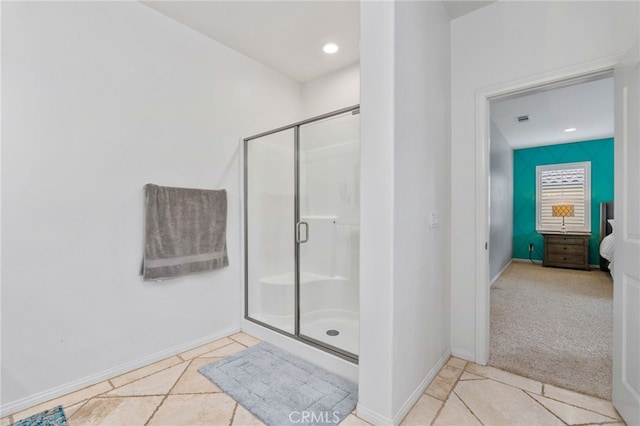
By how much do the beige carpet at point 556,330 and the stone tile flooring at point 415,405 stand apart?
0.64 ft

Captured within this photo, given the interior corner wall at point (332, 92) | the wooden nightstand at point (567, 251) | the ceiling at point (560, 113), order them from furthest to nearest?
the wooden nightstand at point (567, 251)
the ceiling at point (560, 113)
the interior corner wall at point (332, 92)

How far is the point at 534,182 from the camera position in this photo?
6.46 metres

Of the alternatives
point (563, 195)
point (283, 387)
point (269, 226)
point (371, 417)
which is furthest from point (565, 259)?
point (283, 387)

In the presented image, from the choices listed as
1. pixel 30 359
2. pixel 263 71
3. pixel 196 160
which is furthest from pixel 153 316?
pixel 263 71

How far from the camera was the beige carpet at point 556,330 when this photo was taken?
6.91 feet

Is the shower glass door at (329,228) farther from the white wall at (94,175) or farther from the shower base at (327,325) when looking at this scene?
the white wall at (94,175)

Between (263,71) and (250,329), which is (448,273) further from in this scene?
(263,71)

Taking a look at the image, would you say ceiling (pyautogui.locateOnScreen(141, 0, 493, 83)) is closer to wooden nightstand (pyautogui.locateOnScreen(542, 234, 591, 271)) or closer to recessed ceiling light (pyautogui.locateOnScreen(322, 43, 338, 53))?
recessed ceiling light (pyautogui.locateOnScreen(322, 43, 338, 53))

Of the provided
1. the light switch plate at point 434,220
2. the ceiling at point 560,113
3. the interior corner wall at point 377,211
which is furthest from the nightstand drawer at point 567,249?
the interior corner wall at point 377,211

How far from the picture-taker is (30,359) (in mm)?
1794

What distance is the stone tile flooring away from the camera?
164 centimetres

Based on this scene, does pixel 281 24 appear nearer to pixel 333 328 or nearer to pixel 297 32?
pixel 297 32

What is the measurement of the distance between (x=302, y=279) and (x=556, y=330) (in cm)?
243

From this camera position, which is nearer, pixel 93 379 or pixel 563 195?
pixel 93 379
